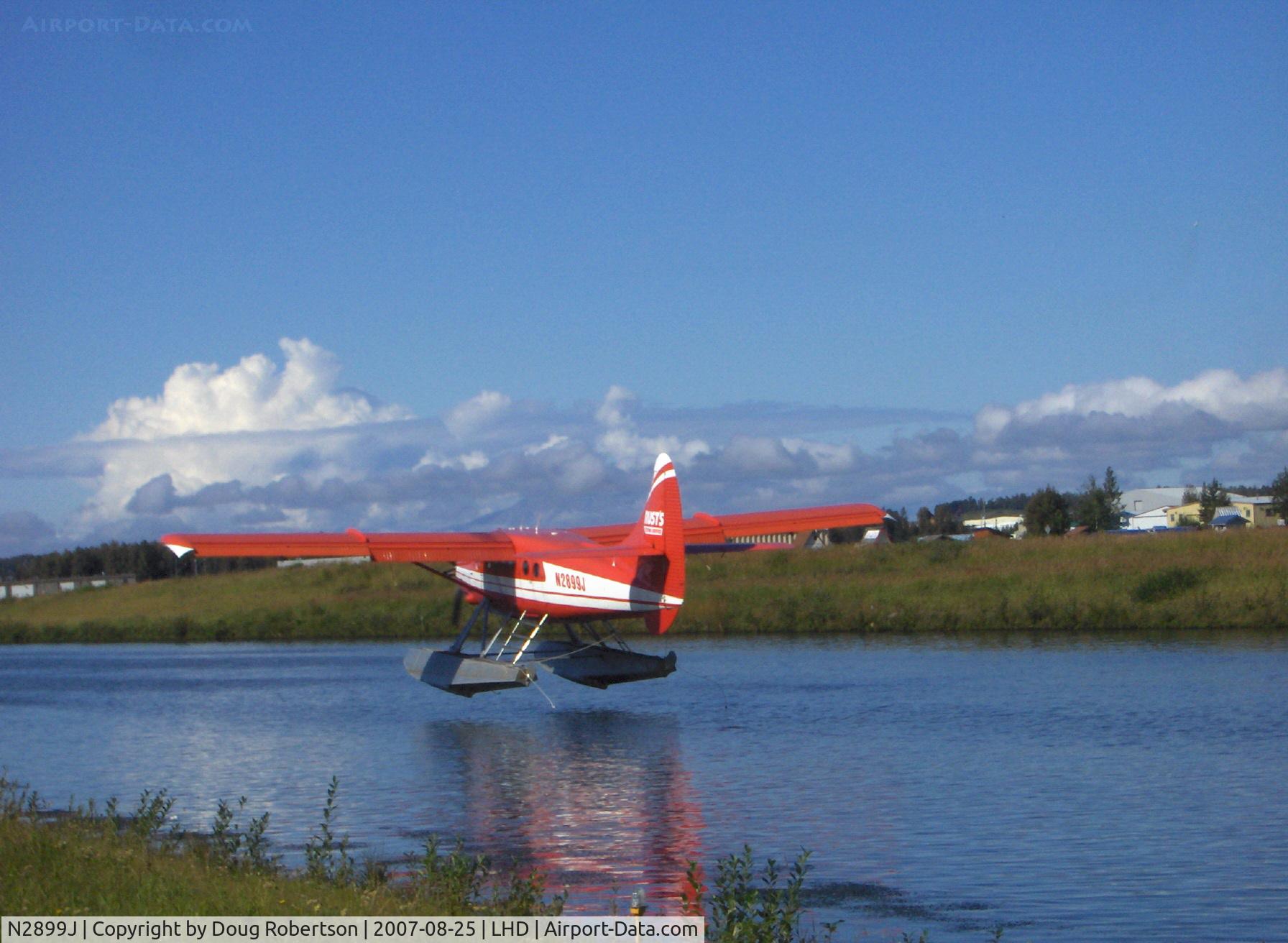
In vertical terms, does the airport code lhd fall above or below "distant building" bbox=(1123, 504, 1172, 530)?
below

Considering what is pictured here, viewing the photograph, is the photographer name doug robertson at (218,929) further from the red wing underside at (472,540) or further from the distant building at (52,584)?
the distant building at (52,584)

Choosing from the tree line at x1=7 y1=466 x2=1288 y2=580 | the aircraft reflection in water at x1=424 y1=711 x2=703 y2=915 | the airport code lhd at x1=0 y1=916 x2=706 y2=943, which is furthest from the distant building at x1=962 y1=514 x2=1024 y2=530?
the airport code lhd at x1=0 y1=916 x2=706 y2=943

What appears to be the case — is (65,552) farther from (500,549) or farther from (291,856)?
(291,856)

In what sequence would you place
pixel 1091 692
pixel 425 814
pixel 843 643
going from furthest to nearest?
1. pixel 843 643
2. pixel 1091 692
3. pixel 425 814

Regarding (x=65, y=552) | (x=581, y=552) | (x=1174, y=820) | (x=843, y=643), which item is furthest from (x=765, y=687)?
(x=65, y=552)

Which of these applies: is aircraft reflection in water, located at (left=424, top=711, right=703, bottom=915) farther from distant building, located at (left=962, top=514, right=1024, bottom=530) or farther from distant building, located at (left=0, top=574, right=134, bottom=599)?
distant building, located at (left=962, top=514, right=1024, bottom=530)

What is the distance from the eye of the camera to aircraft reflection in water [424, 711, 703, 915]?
10.7m

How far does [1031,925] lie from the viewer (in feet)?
29.5

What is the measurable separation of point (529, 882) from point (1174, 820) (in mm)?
6841

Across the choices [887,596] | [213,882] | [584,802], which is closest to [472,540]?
[584,802]

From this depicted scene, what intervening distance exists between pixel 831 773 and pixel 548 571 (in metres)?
9.03

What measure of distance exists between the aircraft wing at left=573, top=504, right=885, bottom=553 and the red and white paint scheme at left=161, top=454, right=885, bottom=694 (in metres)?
0.08

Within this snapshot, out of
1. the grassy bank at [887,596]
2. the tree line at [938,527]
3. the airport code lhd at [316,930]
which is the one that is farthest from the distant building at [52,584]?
the airport code lhd at [316,930]

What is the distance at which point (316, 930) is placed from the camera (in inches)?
263
